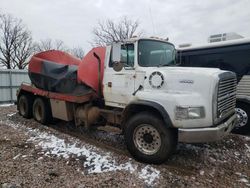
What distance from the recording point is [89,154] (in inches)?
227

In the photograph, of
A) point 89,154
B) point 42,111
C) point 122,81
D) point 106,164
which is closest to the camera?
point 106,164

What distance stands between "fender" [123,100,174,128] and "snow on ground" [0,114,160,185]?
940mm

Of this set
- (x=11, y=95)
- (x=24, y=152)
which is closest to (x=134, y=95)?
(x=24, y=152)

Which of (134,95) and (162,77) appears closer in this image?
(162,77)

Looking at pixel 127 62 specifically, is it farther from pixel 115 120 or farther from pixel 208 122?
pixel 208 122

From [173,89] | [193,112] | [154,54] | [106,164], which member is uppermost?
[154,54]

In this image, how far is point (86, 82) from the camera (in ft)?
22.0

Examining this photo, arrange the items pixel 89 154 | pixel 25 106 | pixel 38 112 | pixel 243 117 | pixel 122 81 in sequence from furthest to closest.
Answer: pixel 25 106 < pixel 38 112 < pixel 243 117 < pixel 122 81 < pixel 89 154

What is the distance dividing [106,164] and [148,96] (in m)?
1.59

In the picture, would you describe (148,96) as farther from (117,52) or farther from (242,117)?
(242,117)

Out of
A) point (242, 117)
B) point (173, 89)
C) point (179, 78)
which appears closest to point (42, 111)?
point (173, 89)

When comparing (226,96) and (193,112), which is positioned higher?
(226,96)

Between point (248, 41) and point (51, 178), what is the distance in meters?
6.20

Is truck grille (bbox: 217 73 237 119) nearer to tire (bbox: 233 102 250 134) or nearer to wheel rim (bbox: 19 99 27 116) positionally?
tire (bbox: 233 102 250 134)
